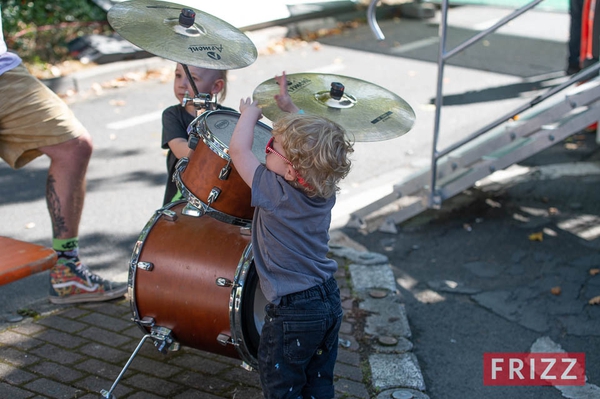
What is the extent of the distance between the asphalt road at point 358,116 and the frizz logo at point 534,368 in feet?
0.29

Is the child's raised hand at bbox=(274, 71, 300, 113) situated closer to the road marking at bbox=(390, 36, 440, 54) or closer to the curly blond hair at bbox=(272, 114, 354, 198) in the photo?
the curly blond hair at bbox=(272, 114, 354, 198)

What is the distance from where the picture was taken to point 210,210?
9.49 ft

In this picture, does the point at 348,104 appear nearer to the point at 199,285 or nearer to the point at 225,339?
the point at 199,285

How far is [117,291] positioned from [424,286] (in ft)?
5.69

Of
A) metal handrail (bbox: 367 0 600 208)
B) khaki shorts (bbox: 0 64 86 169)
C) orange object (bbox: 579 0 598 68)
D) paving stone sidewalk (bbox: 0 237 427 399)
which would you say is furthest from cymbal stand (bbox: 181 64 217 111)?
orange object (bbox: 579 0 598 68)

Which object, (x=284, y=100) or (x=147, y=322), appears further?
(x=147, y=322)

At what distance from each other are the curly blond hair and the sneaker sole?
1714 mm

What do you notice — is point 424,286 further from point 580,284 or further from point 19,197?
point 19,197

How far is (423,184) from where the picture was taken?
4.85 metres

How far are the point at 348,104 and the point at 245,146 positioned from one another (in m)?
0.59

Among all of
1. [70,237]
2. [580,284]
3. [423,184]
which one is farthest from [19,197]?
[580,284]

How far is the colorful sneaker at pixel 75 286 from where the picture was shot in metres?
3.76

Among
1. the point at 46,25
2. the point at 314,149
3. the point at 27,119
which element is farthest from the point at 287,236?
the point at 46,25

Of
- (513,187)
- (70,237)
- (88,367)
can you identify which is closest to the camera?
(88,367)
